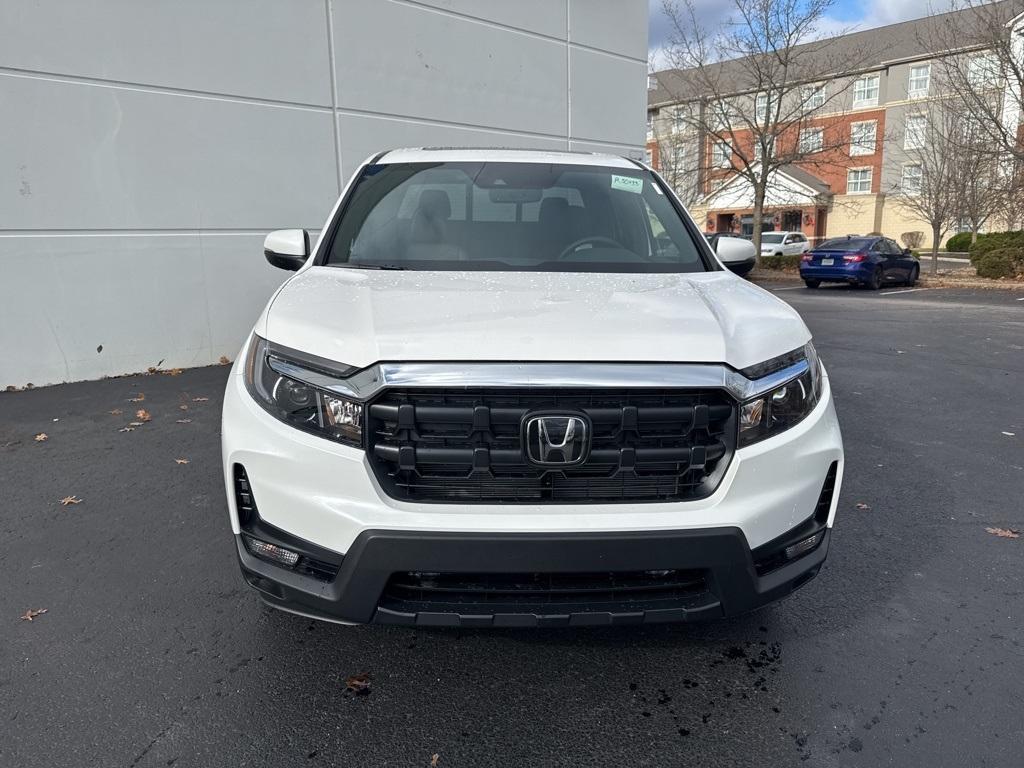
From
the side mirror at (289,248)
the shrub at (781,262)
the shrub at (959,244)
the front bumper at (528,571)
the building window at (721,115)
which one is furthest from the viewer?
the shrub at (959,244)

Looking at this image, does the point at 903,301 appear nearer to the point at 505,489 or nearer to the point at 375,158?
the point at 375,158

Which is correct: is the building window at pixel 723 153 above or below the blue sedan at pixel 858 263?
above

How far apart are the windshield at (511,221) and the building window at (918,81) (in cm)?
4988

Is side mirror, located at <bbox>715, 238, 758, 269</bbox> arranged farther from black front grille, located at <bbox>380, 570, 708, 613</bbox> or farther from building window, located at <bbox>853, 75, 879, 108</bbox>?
building window, located at <bbox>853, 75, 879, 108</bbox>

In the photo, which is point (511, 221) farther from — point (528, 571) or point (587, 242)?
point (528, 571)

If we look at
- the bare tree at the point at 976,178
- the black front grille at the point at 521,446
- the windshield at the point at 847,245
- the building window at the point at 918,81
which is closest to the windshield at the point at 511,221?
the black front grille at the point at 521,446

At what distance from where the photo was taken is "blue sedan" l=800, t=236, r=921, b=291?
19547mm

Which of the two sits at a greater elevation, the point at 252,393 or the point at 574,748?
the point at 252,393

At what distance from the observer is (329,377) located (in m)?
2.03

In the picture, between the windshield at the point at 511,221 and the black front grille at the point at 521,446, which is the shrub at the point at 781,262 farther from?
the black front grille at the point at 521,446

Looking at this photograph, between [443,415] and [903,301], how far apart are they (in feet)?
57.1

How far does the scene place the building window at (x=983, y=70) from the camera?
21.3 m

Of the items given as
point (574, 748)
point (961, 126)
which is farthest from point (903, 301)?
point (574, 748)

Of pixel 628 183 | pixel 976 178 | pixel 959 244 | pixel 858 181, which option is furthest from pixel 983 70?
pixel 858 181
